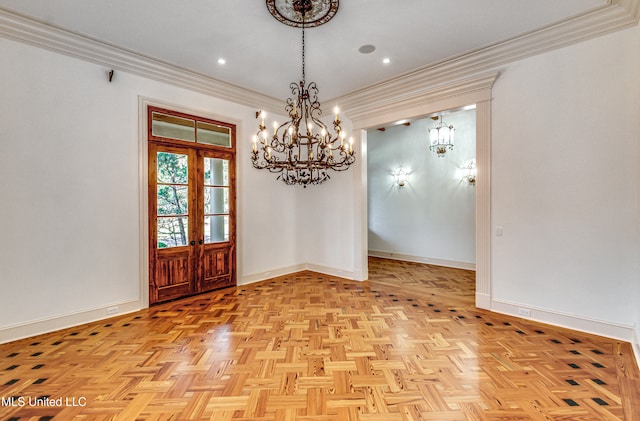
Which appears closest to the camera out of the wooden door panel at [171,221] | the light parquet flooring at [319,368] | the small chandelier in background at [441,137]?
the light parquet flooring at [319,368]

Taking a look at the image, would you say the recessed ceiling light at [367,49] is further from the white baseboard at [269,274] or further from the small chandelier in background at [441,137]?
the white baseboard at [269,274]

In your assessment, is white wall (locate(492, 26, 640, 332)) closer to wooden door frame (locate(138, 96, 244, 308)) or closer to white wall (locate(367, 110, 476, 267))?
white wall (locate(367, 110, 476, 267))

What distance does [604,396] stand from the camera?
6.55 ft

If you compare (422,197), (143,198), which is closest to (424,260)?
(422,197)

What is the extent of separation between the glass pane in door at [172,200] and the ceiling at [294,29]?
1.33 metres

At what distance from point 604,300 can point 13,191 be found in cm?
611

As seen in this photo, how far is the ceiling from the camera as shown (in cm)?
269

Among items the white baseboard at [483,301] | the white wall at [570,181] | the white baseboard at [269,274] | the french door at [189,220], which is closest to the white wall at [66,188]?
the french door at [189,220]

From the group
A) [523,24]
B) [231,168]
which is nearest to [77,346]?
[231,168]

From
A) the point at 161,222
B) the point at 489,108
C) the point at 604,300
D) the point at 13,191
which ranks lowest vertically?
the point at 604,300

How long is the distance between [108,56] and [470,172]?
6.32 metres

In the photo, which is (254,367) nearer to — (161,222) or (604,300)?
(161,222)

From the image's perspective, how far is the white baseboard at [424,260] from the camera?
238 inches


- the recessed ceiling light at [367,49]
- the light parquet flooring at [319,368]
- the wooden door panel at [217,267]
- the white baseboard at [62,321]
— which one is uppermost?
the recessed ceiling light at [367,49]
